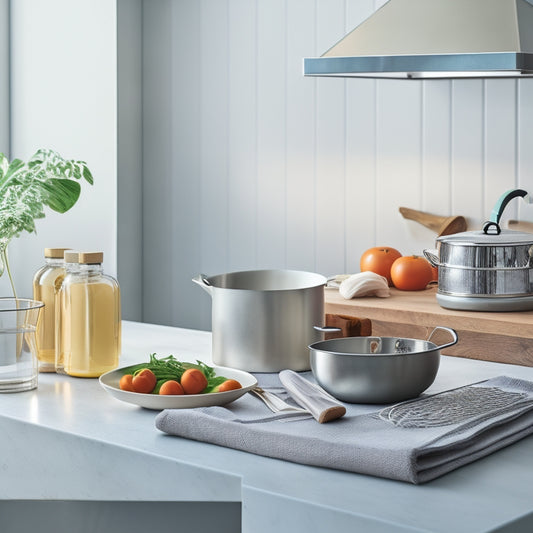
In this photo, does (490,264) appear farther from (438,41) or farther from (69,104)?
(69,104)

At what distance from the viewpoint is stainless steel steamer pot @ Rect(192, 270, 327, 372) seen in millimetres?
1287

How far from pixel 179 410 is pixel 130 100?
2823 mm

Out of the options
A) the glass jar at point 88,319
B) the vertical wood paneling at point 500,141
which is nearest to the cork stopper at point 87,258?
the glass jar at point 88,319

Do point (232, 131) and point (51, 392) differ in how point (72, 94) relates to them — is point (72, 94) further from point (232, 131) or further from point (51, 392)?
point (51, 392)

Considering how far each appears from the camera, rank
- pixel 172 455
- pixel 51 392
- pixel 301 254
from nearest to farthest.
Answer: pixel 172 455 → pixel 51 392 → pixel 301 254

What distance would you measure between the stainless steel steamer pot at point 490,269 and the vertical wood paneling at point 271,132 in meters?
1.14

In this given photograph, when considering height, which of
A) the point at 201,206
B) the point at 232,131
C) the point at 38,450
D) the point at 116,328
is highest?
the point at 232,131

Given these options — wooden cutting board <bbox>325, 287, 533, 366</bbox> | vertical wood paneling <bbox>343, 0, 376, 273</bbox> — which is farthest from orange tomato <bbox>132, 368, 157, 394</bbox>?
vertical wood paneling <bbox>343, 0, 376, 273</bbox>

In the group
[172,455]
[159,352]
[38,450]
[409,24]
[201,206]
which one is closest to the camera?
[172,455]

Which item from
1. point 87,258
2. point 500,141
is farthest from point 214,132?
point 87,258

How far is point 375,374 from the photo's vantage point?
1078 mm

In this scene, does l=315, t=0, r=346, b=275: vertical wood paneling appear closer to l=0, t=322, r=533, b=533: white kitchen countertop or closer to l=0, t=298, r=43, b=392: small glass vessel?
l=0, t=322, r=533, b=533: white kitchen countertop

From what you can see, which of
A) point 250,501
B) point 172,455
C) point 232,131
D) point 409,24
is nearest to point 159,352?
point 172,455

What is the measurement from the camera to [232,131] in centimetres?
343
